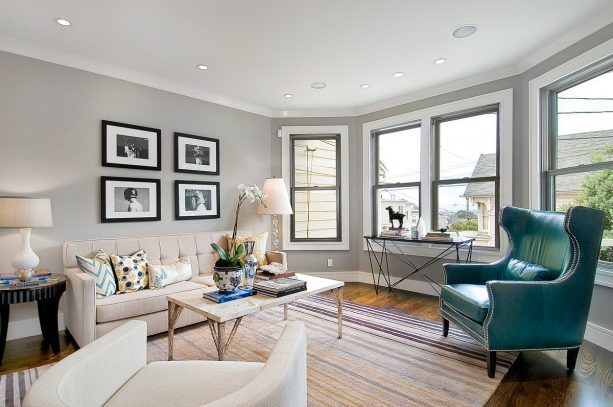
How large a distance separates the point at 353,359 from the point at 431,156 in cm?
282

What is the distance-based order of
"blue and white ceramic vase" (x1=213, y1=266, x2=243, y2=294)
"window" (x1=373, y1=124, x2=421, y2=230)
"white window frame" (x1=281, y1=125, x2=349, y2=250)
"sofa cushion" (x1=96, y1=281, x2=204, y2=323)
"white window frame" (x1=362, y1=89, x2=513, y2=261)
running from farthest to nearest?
"white window frame" (x1=281, y1=125, x2=349, y2=250), "window" (x1=373, y1=124, x2=421, y2=230), "white window frame" (x1=362, y1=89, x2=513, y2=261), "sofa cushion" (x1=96, y1=281, x2=204, y2=323), "blue and white ceramic vase" (x1=213, y1=266, x2=243, y2=294)

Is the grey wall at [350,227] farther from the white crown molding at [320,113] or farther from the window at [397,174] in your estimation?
the window at [397,174]

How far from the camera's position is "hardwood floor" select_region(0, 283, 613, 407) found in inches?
75.7

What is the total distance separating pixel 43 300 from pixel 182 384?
199cm

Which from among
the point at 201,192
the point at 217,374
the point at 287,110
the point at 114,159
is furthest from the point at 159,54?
the point at 217,374

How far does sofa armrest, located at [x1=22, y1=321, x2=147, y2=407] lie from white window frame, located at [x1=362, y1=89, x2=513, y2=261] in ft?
11.7

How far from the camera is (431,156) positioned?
4242 mm

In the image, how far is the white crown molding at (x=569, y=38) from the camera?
2.55 meters

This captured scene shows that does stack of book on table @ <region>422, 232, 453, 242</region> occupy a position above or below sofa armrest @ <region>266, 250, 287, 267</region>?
above

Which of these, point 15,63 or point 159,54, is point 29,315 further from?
point 159,54

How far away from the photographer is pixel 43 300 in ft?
8.30

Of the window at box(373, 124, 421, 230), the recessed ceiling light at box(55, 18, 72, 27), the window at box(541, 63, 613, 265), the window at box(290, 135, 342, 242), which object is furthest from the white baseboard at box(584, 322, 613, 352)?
the recessed ceiling light at box(55, 18, 72, 27)

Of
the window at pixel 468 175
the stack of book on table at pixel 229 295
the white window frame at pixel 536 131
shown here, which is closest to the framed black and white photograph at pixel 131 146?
the stack of book on table at pixel 229 295

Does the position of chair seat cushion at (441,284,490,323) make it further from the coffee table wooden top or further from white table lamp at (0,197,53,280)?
white table lamp at (0,197,53,280)
